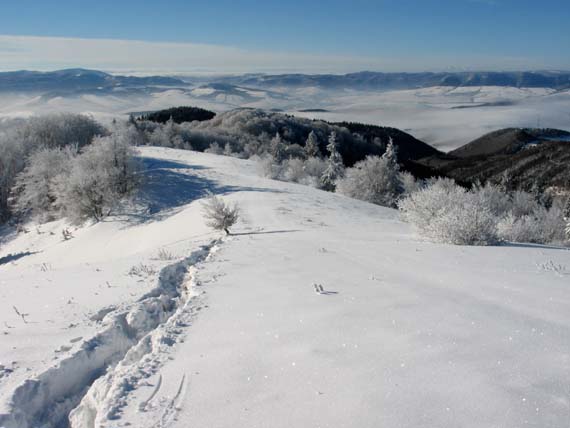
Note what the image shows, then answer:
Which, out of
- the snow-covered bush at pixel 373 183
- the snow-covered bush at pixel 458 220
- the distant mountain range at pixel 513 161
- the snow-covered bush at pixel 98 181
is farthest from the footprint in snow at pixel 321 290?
the distant mountain range at pixel 513 161

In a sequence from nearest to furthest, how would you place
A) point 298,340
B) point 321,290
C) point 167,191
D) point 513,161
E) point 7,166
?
point 298,340
point 321,290
point 167,191
point 7,166
point 513,161

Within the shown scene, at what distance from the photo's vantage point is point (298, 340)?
5.36 meters

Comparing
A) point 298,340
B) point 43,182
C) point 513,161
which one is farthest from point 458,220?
point 513,161

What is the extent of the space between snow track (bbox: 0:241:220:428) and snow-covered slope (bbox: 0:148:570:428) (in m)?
0.02

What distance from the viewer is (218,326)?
6.17m

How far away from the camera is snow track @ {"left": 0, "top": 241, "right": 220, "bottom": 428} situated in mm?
4340

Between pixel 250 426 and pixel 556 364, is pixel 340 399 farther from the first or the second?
pixel 556 364

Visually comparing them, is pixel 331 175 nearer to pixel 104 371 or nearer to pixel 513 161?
pixel 104 371

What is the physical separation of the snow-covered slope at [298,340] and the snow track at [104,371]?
0.07 ft

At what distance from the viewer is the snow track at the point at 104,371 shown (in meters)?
4.34

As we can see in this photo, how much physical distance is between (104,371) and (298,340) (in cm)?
258

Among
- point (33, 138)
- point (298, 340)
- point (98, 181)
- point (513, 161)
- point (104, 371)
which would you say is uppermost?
point (33, 138)

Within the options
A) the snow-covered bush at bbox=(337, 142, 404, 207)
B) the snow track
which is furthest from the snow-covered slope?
the snow-covered bush at bbox=(337, 142, 404, 207)

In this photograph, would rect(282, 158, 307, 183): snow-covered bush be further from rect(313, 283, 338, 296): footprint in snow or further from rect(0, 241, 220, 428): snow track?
rect(0, 241, 220, 428): snow track
